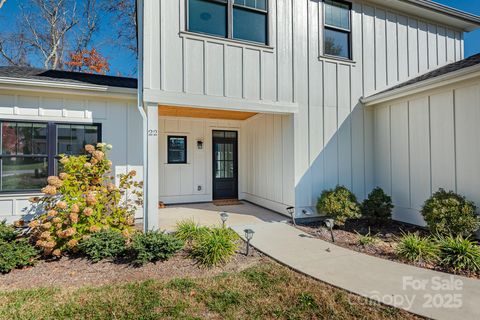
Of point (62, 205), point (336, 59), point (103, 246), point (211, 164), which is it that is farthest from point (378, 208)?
point (62, 205)

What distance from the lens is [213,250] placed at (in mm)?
4023

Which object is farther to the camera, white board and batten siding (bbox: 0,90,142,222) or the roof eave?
white board and batten siding (bbox: 0,90,142,222)

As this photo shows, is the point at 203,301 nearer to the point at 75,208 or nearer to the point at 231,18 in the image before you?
the point at 75,208

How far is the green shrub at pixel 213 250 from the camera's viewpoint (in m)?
3.96

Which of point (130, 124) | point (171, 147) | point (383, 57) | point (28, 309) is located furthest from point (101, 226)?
point (383, 57)

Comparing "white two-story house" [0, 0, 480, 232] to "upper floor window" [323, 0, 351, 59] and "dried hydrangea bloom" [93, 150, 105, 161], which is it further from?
"dried hydrangea bloom" [93, 150, 105, 161]

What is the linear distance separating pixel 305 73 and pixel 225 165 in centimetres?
420

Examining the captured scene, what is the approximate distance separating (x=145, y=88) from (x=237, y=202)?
15.9 feet

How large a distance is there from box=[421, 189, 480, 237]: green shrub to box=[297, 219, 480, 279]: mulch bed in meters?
0.71

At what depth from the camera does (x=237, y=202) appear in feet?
28.1

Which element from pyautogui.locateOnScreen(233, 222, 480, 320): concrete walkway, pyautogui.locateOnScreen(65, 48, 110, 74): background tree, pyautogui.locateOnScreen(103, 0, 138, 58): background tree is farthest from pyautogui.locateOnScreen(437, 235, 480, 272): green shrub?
pyautogui.locateOnScreen(65, 48, 110, 74): background tree

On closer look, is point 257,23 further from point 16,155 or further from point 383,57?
point 16,155

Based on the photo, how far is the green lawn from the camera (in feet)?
9.03

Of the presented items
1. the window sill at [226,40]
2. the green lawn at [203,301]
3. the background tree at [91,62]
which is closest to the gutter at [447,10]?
the window sill at [226,40]
